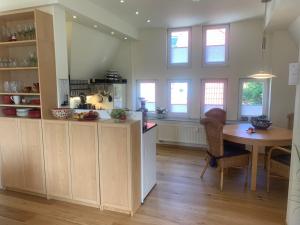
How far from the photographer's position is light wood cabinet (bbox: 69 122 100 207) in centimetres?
278

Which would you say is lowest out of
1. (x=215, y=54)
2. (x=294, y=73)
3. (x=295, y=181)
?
(x=295, y=181)

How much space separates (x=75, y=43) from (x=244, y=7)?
10.1 feet

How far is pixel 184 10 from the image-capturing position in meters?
3.96

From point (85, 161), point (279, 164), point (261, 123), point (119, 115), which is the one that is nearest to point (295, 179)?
point (279, 164)

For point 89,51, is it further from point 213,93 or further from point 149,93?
point 213,93

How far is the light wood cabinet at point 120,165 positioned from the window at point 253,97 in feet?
10.4

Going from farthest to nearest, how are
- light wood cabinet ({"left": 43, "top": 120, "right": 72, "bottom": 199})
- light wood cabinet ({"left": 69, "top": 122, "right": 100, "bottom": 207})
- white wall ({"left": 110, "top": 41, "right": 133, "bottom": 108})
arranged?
white wall ({"left": 110, "top": 41, "right": 133, "bottom": 108})
light wood cabinet ({"left": 43, "top": 120, "right": 72, "bottom": 199})
light wood cabinet ({"left": 69, "top": 122, "right": 100, "bottom": 207})

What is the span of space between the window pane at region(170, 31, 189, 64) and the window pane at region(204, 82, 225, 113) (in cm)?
84

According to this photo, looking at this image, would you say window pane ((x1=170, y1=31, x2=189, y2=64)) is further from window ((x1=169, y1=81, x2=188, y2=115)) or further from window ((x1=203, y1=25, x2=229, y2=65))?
window ((x1=169, y1=81, x2=188, y2=115))

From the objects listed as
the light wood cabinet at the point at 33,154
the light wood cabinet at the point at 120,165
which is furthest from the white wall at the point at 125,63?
the light wood cabinet at the point at 120,165

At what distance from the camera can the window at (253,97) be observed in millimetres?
4832

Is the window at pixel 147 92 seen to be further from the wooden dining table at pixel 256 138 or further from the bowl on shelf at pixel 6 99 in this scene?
the bowl on shelf at pixel 6 99

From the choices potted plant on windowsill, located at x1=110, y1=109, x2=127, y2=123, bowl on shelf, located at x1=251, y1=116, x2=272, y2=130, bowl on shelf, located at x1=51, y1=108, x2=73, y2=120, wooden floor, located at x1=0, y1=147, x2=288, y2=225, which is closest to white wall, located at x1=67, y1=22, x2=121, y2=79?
bowl on shelf, located at x1=51, y1=108, x2=73, y2=120

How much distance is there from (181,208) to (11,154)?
2.53m
